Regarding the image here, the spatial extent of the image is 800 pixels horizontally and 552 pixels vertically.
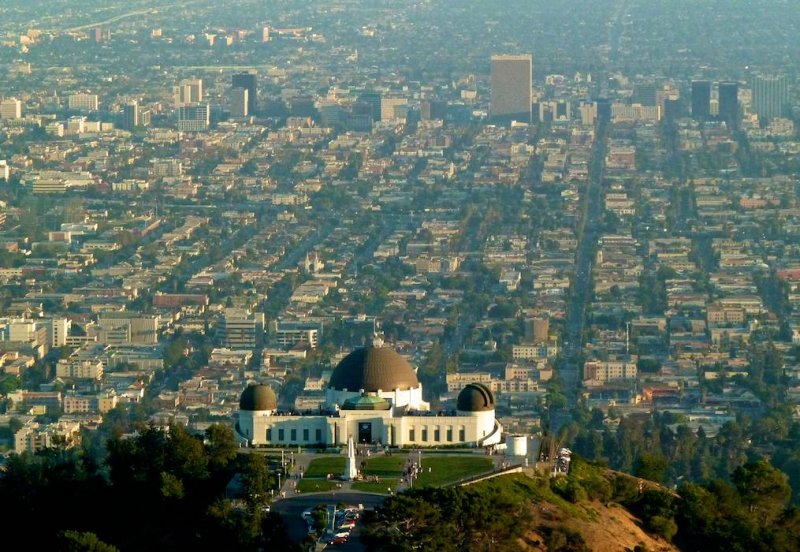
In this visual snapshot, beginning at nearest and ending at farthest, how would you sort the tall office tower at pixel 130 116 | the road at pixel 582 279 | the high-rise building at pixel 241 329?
the road at pixel 582 279, the high-rise building at pixel 241 329, the tall office tower at pixel 130 116

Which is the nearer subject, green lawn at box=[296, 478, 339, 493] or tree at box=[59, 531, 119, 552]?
tree at box=[59, 531, 119, 552]

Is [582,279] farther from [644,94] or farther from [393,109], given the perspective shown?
[644,94]

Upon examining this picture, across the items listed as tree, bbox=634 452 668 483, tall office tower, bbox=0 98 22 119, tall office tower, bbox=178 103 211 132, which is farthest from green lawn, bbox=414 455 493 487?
tall office tower, bbox=0 98 22 119

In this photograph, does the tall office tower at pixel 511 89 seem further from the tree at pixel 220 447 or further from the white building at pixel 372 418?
the tree at pixel 220 447

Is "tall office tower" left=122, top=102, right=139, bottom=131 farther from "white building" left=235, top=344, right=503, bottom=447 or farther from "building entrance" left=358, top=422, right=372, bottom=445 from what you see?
"building entrance" left=358, top=422, right=372, bottom=445

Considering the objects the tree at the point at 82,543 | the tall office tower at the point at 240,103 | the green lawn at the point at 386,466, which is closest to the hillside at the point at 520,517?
the green lawn at the point at 386,466

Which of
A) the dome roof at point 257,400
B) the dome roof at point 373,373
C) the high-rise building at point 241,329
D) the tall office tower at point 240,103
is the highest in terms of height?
the tall office tower at point 240,103
